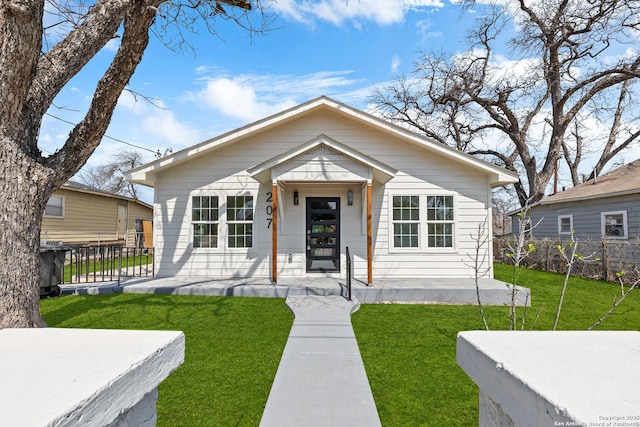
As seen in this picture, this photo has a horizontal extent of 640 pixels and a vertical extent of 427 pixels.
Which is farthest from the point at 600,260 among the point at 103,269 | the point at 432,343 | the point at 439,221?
the point at 103,269

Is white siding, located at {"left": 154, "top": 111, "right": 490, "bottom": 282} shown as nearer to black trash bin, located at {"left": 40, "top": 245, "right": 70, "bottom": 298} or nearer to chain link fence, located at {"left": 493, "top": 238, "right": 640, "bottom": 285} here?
chain link fence, located at {"left": 493, "top": 238, "right": 640, "bottom": 285}

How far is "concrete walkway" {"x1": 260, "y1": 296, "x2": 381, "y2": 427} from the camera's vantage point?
8.72ft

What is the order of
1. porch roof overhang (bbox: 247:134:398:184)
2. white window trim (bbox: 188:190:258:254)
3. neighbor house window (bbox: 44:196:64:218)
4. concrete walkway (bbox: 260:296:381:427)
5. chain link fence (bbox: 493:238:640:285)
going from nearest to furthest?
concrete walkway (bbox: 260:296:381:427) → porch roof overhang (bbox: 247:134:398:184) → white window trim (bbox: 188:190:258:254) → chain link fence (bbox: 493:238:640:285) → neighbor house window (bbox: 44:196:64:218)

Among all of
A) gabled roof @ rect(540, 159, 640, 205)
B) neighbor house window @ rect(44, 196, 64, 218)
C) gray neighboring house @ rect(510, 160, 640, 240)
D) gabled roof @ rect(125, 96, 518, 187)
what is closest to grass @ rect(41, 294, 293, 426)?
gabled roof @ rect(125, 96, 518, 187)

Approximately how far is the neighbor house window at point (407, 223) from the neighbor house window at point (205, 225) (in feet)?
15.8

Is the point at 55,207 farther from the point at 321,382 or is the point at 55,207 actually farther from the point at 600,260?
the point at 600,260

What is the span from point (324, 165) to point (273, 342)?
14.3ft

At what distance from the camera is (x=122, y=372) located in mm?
955

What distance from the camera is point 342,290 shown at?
23.9 feet

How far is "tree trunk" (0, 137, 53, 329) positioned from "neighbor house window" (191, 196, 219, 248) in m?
5.29

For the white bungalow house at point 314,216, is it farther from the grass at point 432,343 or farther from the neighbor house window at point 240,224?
the grass at point 432,343

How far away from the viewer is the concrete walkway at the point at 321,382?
8.72 ft

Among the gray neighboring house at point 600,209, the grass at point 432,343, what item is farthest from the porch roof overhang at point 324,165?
the gray neighboring house at point 600,209

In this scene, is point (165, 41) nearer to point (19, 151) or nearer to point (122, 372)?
point (19, 151)
